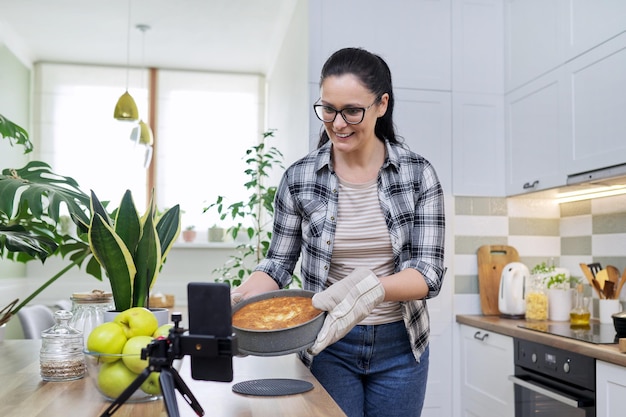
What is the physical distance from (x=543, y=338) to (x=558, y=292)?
0.60m

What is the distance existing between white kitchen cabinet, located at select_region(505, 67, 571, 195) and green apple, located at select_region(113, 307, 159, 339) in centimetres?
216

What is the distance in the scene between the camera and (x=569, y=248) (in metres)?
3.31

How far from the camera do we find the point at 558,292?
302 cm

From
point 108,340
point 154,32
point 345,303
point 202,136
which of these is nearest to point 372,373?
point 345,303

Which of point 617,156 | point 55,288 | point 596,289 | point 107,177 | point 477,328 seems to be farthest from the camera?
point 107,177

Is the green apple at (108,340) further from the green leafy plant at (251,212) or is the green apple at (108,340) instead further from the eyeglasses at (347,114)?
the green leafy plant at (251,212)

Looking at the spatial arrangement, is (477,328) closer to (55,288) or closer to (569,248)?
A: (569,248)

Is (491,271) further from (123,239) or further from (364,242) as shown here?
(123,239)

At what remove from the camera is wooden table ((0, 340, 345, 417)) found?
1.11m

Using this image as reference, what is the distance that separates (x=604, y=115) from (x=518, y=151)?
671 mm

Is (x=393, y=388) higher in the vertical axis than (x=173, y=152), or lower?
lower

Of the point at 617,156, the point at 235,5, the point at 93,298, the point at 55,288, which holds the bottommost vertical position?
the point at 55,288

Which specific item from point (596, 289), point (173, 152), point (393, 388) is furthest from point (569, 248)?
point (173, 152)

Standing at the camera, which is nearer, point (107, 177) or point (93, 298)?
point (93, 298)
